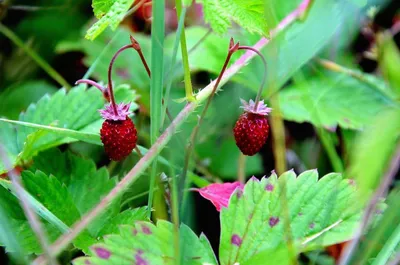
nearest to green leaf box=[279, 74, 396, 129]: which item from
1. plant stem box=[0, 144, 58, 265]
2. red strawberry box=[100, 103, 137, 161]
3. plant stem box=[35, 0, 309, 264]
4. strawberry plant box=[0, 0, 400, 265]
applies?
strawberry plant box=[0, 0, 400, 265]

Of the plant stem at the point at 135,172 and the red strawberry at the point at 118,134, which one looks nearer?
the plant stem at the point at 135,172

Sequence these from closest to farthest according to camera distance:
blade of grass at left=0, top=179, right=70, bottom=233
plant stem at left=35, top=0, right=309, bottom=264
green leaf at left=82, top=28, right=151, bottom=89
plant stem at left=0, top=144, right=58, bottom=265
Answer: plant stem at left=0, top=144, right=58, bottom=265
plant stem at left=35, top=0, right=309, bottom=264
blade of grass at left=0, top=179, right=70, bottom=233
green leaf at left=82, top=28, right=151, bottom=89

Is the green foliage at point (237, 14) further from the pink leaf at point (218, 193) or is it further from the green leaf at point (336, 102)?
the green leaf at point (336, 102)

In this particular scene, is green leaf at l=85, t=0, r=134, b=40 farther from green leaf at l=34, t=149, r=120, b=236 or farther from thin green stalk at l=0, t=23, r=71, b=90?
thin green stalk at l=0, t=23, r=71, b=90

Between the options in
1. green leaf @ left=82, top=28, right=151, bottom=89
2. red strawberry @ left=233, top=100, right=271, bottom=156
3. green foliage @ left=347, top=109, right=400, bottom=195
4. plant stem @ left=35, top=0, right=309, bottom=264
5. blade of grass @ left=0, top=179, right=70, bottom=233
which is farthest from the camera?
green leaf @ left=82, top=28, right=151, bottom=89

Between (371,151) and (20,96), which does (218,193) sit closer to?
(371,151)

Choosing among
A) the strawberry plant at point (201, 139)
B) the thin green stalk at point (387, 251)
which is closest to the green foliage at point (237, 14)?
the strawberry plant at point (201, 139)

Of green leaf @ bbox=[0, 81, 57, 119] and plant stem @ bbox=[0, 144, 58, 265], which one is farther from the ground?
plant stem @ bbox=[0, 144, 58, 265]
